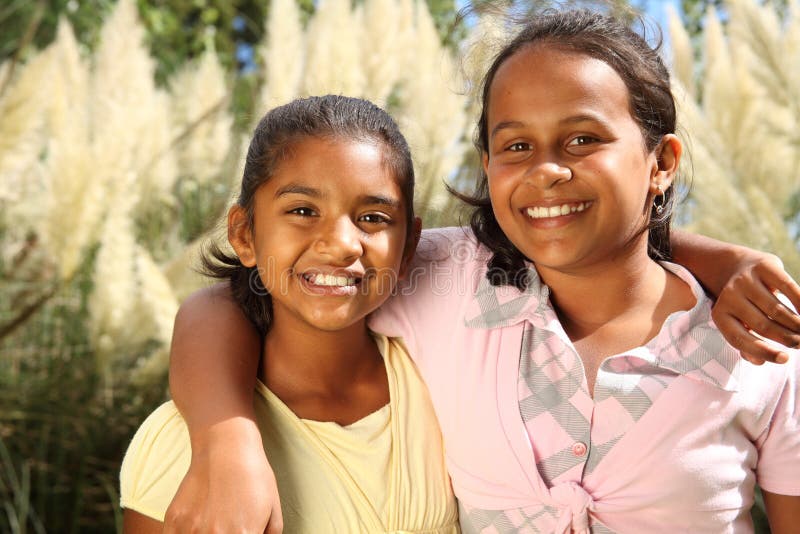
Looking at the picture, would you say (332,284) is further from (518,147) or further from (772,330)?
(772,330)

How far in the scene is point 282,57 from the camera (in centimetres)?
264

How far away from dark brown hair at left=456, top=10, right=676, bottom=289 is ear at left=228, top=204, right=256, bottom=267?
39cm

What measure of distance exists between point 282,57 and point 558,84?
1429mm

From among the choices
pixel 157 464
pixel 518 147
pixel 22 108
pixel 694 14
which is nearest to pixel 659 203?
pixel 518 147

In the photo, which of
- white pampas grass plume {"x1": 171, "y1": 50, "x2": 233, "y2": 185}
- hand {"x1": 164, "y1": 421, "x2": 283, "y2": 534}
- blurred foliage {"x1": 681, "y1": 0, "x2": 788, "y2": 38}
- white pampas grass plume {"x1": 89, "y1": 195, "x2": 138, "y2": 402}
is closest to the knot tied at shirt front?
hand {"x1": 164, "y1": 421, "x2": 283, "y2": 534}

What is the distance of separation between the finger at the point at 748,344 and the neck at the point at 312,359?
57cm

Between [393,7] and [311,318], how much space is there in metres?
1.59

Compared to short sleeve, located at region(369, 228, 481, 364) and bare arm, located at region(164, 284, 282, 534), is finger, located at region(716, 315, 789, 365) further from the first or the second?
bare arm, located at region(164, 284, 282, 534)

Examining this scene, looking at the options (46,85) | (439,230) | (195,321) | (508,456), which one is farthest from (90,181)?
(508,456)

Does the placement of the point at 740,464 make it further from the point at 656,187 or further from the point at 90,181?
the point at 90,181

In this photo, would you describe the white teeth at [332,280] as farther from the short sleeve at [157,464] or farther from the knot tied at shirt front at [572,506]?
the knot tied at shirt front at [572,506]

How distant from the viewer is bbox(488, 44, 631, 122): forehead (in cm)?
136

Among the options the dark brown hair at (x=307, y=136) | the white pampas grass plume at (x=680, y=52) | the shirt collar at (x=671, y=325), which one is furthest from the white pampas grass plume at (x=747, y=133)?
the dark brown hair at (x=307, y=136)

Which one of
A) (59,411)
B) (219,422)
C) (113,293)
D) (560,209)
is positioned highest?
(560,209)
